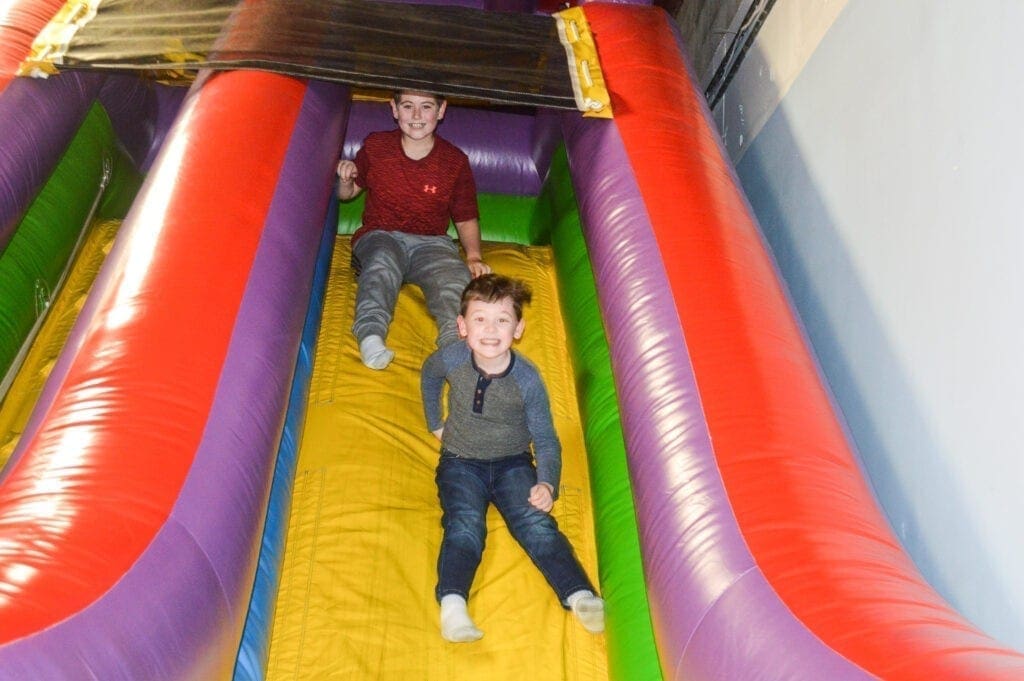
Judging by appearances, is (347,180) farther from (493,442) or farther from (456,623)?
(456,623)

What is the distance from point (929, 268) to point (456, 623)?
1.10m

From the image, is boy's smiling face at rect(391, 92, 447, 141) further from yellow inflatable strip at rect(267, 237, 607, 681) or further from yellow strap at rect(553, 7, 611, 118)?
yellow inflatable strip at rect(267, 237, 607, 681)

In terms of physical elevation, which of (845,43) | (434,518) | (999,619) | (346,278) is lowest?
(999,619)

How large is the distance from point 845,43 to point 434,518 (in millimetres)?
1469

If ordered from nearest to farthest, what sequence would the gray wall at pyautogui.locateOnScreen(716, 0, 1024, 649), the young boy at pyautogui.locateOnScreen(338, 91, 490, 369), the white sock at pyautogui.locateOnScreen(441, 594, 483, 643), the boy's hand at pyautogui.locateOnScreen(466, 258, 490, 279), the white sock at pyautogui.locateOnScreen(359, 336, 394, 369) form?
1. the gray wall at pyautogui.locateOnScreen(716, 0, 1024, 649)
2. the white sock at pyautogui.locateOnScreen(441, 594, 483, 643)
3. the white sock at pyautogui.locateOnScreen(359, 336, 394, 369)
4. the young boy at pyautogui.locateOnScreen(338, 91, 490, 369)
5. the boy's hand at pyautogui.locateOnScreen(466, 258, 490, 279)

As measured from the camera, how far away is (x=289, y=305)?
204cm

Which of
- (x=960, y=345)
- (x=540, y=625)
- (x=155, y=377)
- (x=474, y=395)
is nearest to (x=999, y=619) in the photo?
(x=960, y=345)

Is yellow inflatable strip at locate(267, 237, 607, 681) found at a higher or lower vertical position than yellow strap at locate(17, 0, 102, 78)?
lower

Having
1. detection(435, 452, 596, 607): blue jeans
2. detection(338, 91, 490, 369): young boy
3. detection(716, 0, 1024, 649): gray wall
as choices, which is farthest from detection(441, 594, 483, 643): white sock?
detection(338, 91, 490, 369): young boy

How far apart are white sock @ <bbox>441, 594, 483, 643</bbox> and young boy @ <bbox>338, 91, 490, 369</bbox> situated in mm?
944

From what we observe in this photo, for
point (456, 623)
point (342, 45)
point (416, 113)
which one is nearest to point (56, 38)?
point (342, 45)

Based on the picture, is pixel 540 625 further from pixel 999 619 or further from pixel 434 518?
pixel 999 619

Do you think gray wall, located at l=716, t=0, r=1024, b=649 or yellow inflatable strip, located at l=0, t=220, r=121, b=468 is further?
yellow inflatable strip, located at l=0, t=220, r=121, b=468

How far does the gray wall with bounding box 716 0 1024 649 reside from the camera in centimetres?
154
